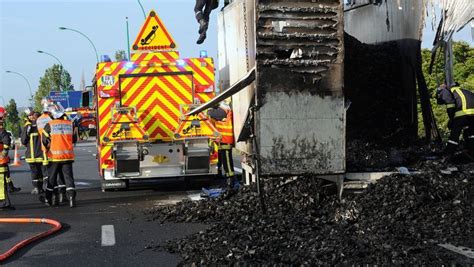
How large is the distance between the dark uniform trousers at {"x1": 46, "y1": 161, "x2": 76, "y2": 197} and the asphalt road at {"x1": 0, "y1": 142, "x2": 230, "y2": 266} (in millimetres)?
313

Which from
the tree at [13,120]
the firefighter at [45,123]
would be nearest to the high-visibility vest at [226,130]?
the firefighter at [45,123]

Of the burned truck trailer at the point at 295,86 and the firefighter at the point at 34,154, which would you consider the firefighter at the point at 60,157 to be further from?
the burned truck trailer at the point at 295,86

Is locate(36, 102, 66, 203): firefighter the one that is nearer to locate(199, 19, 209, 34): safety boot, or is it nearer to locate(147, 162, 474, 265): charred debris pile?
locate(147, 162, 474, 265): charred debris pile

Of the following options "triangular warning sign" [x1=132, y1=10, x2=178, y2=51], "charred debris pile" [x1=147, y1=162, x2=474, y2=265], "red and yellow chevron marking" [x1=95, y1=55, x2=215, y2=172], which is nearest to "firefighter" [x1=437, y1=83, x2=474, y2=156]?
"charred debris pile" [x1=147, y1=162, x2=474, y2=265]

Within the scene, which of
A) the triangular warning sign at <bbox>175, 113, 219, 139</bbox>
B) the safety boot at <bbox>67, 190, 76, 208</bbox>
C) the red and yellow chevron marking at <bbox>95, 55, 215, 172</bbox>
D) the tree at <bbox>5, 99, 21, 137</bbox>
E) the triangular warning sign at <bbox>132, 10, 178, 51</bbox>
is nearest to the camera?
the safety boot at <bbox>67, 190, 76, 208</bbox>

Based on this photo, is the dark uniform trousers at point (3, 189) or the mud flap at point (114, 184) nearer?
the dark uniform trousers at point (3, 189)

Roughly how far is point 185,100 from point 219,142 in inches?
41.1

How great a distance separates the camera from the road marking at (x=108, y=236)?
6278mm

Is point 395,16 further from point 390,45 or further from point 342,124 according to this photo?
point 342,124

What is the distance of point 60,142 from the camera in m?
9.45

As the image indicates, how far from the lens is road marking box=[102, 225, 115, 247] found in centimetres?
628

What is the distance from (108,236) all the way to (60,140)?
3335 mm

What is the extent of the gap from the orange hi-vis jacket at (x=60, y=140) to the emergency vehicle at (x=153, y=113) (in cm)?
75

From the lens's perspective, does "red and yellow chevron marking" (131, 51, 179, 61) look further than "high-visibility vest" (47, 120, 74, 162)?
Yes
